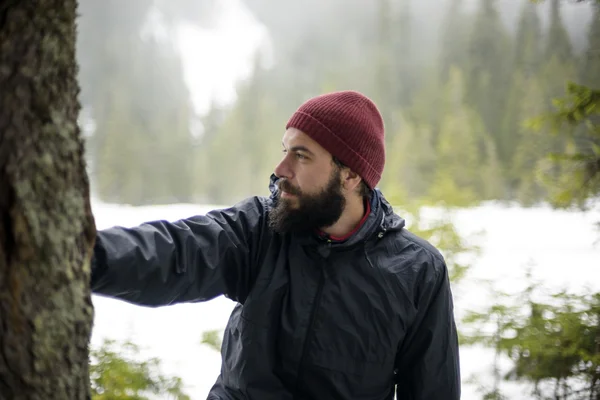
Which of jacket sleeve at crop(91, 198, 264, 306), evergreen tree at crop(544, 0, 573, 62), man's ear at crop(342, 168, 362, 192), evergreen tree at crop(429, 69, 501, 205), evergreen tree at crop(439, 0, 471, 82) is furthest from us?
evergreen tree at crop(439, 0, 471, 82)

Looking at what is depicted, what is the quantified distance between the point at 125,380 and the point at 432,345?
1913 millimetres

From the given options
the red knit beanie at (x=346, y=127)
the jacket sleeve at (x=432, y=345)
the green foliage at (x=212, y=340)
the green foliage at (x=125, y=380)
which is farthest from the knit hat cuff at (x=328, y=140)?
the green foliage at (x=212, y=340)

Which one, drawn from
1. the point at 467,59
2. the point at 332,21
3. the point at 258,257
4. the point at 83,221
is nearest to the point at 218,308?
the point at 258,257

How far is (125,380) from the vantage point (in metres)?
2.69

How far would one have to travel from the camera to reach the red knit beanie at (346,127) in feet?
6.18

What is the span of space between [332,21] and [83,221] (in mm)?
24168

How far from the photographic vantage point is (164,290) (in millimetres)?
1456

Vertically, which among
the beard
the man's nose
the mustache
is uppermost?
the man's nose

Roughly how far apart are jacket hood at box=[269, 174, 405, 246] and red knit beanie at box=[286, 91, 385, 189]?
105 mm

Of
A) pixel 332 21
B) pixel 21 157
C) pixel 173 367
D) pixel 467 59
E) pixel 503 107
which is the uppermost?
pixel 332 21

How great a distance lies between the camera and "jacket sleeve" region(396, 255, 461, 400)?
5.99 feet

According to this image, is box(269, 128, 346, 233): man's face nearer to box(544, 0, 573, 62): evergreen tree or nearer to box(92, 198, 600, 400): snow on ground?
box(92, 198, 600, 400): snow on ground

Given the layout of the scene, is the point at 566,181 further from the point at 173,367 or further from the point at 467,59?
the point at 467,59

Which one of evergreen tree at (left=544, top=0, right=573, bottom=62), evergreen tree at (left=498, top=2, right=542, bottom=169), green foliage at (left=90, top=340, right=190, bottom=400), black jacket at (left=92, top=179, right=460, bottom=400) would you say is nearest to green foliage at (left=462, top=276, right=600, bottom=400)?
black jacket at (left=92, top=179, right=460, bottom=400)
